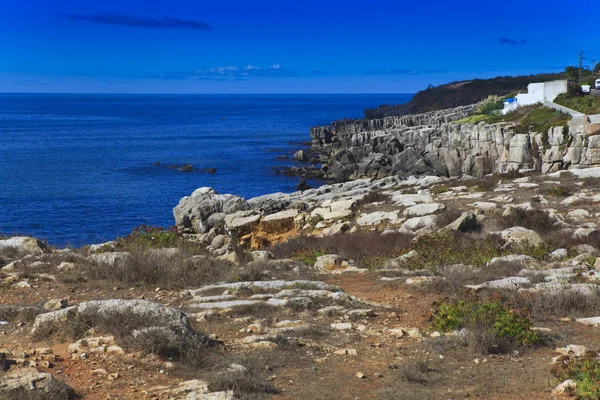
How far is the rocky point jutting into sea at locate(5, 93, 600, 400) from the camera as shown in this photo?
7.50 metres

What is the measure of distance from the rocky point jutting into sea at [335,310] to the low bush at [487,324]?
21mm

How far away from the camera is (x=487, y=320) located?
9.06m

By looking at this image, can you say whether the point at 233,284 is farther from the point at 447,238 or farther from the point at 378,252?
the point at 447,238

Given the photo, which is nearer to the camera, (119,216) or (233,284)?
(233,284)

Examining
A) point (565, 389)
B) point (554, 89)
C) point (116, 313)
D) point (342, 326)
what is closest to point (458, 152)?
point (554, 89)

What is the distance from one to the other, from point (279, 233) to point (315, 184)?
32.6m

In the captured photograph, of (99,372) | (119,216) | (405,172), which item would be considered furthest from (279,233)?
(405,172)

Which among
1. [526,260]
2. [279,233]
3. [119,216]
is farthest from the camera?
[119,216]

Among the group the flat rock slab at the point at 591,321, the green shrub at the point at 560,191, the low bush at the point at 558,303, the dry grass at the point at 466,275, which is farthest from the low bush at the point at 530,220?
the flat rock slab at the point at 591,321

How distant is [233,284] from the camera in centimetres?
1225

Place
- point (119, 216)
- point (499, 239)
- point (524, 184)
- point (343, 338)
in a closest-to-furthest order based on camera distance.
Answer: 1. point (343, 338)
2. point (499, 239)
3. point (524, 184)
4. point (119, 216)

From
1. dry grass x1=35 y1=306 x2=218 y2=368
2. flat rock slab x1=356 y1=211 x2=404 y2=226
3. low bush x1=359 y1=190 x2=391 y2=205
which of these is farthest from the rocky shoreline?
dry grass x1=35 y1=306 x2=218 y2=368

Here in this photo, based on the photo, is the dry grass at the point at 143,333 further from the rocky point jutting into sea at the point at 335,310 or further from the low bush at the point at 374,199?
the low bush at the point at 374,199

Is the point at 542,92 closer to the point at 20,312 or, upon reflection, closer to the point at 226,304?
the point at 226,304
